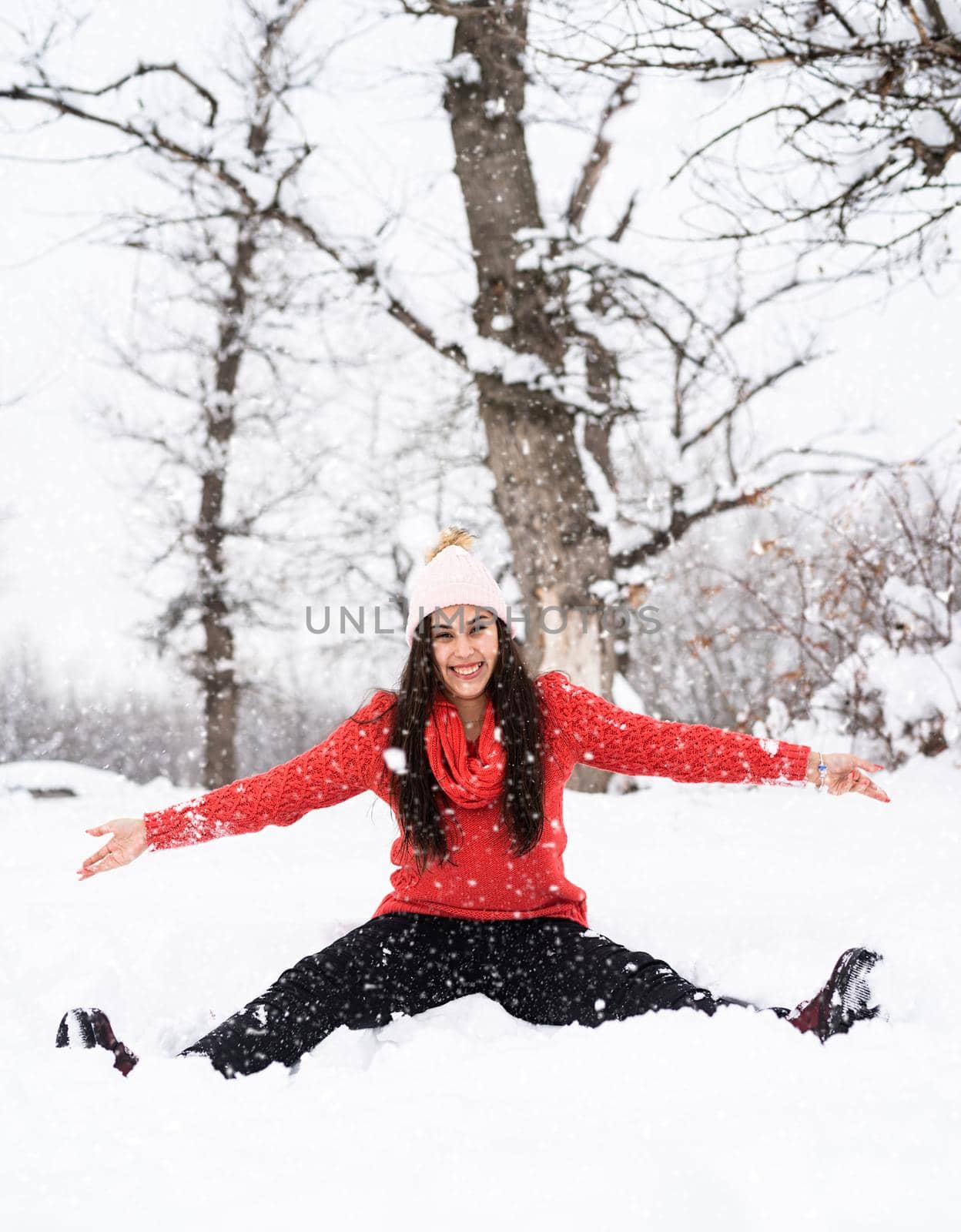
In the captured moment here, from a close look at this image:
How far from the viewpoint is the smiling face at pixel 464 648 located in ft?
8.16

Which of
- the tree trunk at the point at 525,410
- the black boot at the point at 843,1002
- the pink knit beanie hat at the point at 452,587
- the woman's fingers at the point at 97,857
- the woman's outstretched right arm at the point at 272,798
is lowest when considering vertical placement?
the black boot at the point at 843,1002

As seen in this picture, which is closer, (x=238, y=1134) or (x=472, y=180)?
(x=238, y=1134)

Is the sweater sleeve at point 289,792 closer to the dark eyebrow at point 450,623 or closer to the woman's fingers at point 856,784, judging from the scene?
the dark eyebrow at point 450,623

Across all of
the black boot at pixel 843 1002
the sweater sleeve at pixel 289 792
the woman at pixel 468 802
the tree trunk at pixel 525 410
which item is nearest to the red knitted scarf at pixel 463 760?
the woman at pixel 468 802

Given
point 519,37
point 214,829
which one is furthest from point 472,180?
point 214,829

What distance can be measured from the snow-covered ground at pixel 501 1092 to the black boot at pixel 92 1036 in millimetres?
92

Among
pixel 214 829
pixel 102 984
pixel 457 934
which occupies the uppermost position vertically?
pixel 214 829

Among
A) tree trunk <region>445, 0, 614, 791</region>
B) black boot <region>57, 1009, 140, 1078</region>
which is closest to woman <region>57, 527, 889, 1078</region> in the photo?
black boot <region>57, 1009, 140, 1078</region>

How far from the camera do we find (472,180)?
21.3 feet

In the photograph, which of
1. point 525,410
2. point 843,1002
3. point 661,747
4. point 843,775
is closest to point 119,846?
point 661,747

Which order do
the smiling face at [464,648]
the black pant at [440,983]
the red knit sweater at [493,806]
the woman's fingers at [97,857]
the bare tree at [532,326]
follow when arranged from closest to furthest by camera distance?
the black pant at [440,983] < the woman's fingers at [97,857] < the red knit sweater at [493,806] < the smiling face at [464,648] < the bare tree at [532,326]

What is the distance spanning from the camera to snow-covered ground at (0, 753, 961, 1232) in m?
1.24

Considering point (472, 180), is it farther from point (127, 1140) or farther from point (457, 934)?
point (127, 1140)

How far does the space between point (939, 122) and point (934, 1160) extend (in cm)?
322
